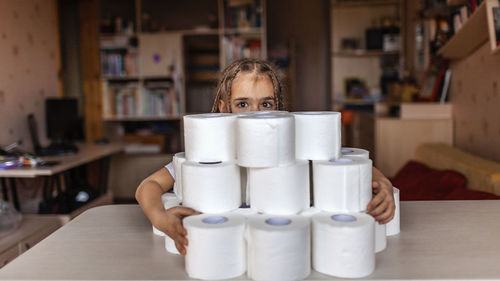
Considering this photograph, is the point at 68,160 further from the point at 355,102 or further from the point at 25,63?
the point at 355,102

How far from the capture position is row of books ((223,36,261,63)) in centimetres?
489

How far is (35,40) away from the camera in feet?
13.1

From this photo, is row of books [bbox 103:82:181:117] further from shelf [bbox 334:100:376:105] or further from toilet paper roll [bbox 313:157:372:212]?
toilet paper roll [bbox 313:157:372:212]

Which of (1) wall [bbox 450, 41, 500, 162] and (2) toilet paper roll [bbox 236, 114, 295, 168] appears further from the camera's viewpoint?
(1) wall [bbox 450, 41, 500, 162]

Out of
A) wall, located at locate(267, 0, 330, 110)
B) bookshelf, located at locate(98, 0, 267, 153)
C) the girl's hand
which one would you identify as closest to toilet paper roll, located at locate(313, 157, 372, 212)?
the girl's hand

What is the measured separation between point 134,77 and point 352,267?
14.3ft

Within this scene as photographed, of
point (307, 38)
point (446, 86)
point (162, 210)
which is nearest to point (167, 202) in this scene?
Result: point (162, 210)

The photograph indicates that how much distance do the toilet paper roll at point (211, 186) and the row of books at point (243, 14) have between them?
404 cm

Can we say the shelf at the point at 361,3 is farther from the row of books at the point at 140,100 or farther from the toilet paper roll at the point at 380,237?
the toilet paper roll at the point at 380,237

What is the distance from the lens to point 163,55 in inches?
192

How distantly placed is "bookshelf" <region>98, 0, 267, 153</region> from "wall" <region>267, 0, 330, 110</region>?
2.21 feet

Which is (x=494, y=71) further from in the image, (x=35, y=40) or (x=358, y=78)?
(x=35, y=40)

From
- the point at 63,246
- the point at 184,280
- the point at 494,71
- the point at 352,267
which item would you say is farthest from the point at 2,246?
the point at 494,71

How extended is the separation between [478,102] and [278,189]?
2.15 m
